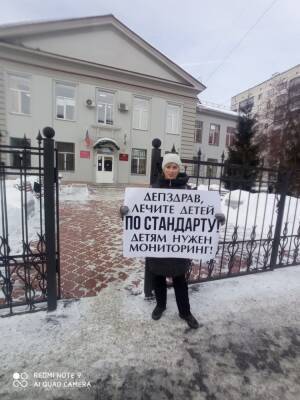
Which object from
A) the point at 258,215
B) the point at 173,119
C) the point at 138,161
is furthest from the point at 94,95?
the point at 258,215

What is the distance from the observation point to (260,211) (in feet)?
24.7

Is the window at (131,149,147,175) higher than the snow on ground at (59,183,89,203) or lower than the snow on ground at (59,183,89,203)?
higher

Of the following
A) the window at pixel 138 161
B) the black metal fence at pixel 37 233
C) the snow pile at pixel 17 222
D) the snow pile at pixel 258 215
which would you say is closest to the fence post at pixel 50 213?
the black metal fence at pixel 37 233

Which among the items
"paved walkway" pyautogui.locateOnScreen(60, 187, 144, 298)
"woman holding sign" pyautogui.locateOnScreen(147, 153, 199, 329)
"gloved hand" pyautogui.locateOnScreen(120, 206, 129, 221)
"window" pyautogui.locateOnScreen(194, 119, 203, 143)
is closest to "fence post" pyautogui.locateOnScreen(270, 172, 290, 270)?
"woman holding sign" pyautogui.locateOnScreen(147, 153, 199, 329)

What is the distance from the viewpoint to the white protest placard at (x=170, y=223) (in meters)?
2.48

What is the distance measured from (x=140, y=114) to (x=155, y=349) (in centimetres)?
1753

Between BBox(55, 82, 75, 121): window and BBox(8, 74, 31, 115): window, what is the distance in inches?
68.7

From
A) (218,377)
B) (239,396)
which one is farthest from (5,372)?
(239,396)

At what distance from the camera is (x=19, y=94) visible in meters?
14.7

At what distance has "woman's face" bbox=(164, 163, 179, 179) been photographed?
2.33 m

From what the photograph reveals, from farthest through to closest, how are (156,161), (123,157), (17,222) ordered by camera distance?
(123,157) → (17,222) → (156,161)

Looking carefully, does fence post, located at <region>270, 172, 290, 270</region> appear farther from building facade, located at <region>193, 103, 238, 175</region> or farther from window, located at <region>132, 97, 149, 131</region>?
building facade, located at <region>193, 103, 238, 175</region>

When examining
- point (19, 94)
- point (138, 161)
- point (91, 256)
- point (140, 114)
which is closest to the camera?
point (91, 256)

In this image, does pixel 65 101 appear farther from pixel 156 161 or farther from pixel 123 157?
pixel 156 161
